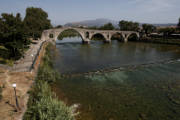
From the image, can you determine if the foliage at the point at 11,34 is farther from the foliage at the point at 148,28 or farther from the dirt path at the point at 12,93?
the foliage at the point at 148,28

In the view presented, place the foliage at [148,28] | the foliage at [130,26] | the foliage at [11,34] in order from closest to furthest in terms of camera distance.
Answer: the foliage at [11,34]
the foliage at [148,28]
the foliage at [130,26]

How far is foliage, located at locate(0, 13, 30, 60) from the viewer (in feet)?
62.4

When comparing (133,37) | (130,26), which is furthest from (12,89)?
(130,26)

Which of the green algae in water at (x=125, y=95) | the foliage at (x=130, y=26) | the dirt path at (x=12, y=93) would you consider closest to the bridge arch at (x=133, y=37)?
the foliage at (x=130, y=26)

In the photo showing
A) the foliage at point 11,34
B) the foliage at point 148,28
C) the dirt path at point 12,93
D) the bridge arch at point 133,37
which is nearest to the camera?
the dirt path at point 12,93

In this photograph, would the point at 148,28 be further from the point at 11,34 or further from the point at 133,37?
the point at 11,34

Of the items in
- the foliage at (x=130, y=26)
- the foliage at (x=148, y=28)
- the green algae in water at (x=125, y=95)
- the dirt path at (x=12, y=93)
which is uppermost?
the foliage at (x=130, y=26)

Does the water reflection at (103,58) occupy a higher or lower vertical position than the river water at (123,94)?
higher

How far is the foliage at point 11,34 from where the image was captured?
1903 cm

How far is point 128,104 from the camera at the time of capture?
39.9ft

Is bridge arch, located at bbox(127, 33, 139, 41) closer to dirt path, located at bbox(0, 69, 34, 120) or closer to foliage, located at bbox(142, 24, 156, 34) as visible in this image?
foliage, located at bbox(142, 24, 156, 34)

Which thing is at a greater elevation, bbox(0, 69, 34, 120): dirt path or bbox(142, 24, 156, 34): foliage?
bbox(142, 24, 156, 34): foliage

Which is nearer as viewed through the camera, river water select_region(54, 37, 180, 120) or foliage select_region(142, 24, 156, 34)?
river water select_region(54, 37, 180, 120)

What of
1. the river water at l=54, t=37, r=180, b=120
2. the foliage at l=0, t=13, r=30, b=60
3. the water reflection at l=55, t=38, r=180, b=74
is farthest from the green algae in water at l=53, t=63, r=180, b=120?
the foliage at l=0, t=13, r=30, b=60
